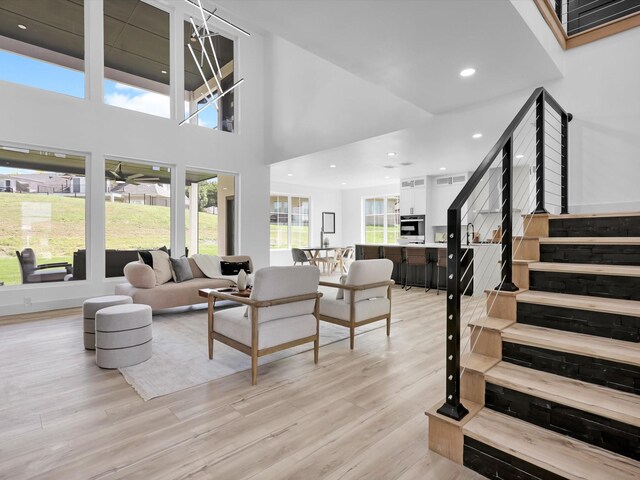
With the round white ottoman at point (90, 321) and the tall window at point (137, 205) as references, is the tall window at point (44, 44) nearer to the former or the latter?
the tall window at point (137, 205)

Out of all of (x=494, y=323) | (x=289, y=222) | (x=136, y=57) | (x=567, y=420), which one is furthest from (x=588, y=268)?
(x=289, y=222)

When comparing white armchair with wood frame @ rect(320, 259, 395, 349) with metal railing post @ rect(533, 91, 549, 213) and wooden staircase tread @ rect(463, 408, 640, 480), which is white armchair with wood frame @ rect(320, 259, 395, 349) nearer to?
metal railing post @ rect(533, 91, 549, 213)

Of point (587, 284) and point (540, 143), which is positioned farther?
point (540, 143)

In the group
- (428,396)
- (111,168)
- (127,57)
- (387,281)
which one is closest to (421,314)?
(387,281)

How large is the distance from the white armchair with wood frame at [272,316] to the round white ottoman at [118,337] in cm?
65

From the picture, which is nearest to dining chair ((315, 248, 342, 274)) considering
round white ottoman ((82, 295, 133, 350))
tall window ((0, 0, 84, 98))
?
tall window ((0, 0, 84, 98))

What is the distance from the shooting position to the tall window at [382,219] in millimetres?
11656

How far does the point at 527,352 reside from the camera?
193 centimetres

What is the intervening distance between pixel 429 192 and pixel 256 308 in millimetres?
7770

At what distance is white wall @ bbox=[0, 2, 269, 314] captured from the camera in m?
5.27

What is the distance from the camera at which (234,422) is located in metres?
2.19

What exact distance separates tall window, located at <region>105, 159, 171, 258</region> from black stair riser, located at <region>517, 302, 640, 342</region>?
6.40 m

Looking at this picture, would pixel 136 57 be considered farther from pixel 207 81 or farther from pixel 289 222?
pixel 289 222

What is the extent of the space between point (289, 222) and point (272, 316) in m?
9.09
